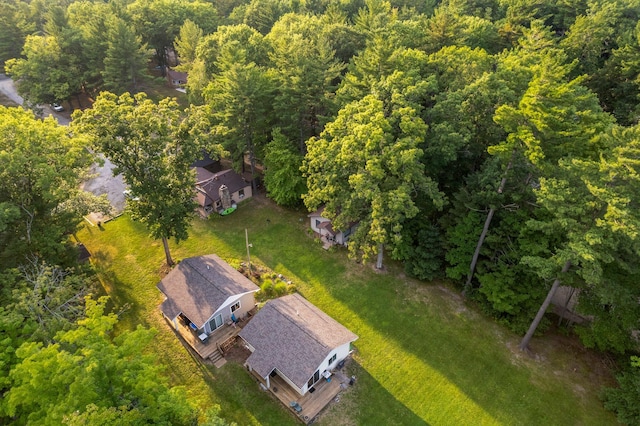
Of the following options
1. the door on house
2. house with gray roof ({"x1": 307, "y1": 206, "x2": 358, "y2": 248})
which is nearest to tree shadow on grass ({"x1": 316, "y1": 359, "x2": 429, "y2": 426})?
the door on house

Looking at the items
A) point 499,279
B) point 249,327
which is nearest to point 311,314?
point 249,327

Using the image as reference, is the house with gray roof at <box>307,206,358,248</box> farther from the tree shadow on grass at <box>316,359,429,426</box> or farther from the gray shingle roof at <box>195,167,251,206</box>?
the tree shadow on grass at <box>316,359,429,426</box>

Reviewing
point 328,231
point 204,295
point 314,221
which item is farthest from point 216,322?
point 314,221

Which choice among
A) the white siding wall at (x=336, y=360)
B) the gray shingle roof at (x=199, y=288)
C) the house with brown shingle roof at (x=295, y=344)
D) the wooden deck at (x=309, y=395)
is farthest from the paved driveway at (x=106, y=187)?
the white siding wall at (x=336, y=360)

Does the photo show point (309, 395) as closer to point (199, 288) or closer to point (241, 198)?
point (199, 288)

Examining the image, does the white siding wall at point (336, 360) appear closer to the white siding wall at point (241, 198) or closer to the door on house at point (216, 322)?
the door on house at point (216, 322)
